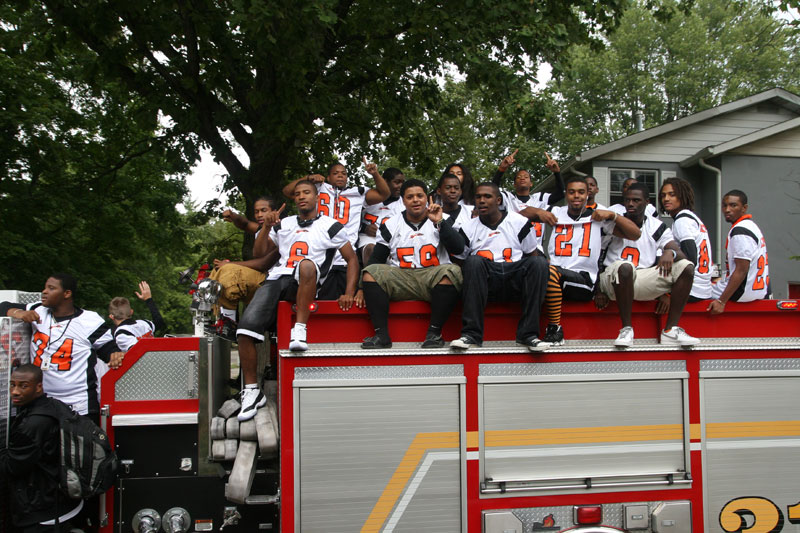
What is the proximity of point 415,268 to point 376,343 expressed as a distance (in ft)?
2.33

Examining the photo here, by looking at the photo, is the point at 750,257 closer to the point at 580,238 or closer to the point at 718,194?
the point at 580,238

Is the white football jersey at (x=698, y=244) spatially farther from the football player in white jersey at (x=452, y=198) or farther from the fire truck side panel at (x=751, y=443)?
the football player in white jersey at (x=452, y=198)

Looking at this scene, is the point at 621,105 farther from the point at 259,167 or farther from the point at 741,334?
the point at 741,334

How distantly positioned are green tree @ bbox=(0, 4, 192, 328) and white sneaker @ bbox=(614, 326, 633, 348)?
6.71m

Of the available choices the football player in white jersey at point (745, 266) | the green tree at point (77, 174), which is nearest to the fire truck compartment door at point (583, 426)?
the football player in white jersey at point (745, 266)

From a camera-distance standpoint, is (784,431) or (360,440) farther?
(784,431)

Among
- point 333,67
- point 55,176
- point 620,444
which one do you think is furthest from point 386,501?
point 55,176

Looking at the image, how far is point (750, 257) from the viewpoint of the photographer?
199 inches

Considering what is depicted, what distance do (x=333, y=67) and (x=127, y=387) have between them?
645 centimetres

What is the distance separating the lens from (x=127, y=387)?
4.36 metres

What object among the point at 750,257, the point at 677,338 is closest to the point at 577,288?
the point at 677,338

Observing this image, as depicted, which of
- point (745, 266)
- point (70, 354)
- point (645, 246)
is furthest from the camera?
point (645, 246)

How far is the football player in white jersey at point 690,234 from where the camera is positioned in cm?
502

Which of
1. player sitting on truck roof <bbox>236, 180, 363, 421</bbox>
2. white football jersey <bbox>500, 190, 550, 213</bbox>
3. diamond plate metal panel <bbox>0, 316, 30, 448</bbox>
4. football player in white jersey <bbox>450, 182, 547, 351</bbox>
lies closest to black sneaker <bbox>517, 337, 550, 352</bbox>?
football player in white jersey <bbox>450, 182, 547, 351</bbox>
